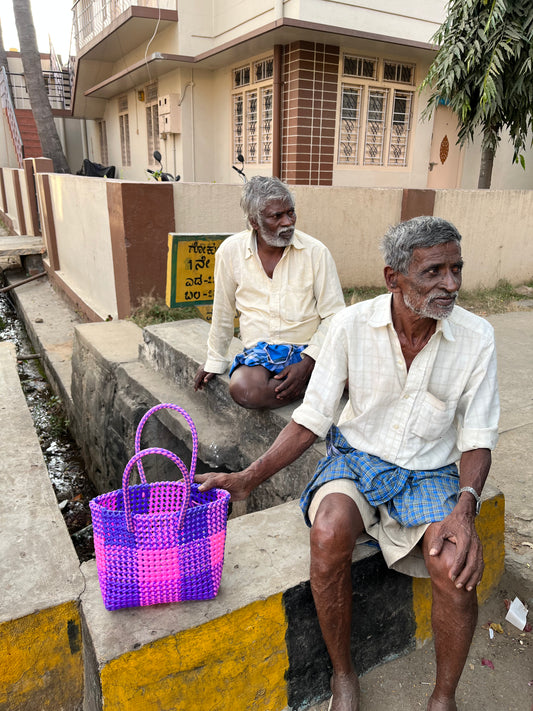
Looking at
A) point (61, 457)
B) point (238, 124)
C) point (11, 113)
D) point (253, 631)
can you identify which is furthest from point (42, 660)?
point (11, 113)

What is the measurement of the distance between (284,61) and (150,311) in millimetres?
5312

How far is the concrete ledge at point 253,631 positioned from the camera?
5.08 feet

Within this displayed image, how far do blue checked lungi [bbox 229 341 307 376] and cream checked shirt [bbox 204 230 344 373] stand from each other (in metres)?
Result: 0.07

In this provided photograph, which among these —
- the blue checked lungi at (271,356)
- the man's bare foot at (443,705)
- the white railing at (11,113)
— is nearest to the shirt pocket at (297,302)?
the blue checked lungi at (271,356)

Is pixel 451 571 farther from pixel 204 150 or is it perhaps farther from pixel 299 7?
pixel 204 150

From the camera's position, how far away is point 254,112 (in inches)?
388

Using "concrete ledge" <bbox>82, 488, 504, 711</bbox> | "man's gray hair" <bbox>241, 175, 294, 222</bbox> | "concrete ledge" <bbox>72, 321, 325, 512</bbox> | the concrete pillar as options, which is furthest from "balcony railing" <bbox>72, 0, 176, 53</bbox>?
"concrete ledge" <bbox>82, 488, 504, 711</bbox>

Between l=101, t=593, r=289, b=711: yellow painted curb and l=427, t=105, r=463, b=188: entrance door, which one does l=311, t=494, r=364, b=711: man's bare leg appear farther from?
l=427, t=105, r=463, b=188: entrance door

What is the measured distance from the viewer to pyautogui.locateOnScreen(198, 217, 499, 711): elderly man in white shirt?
1651 millimetres

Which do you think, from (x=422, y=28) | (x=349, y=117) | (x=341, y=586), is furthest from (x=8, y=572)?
(x=422, y=28)

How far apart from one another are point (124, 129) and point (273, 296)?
45.7 feet

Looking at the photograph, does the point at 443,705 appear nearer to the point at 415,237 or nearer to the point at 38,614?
the point at 38,614

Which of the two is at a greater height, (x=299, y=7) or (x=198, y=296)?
(x=299, y=7)

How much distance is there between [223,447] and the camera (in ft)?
10.4
